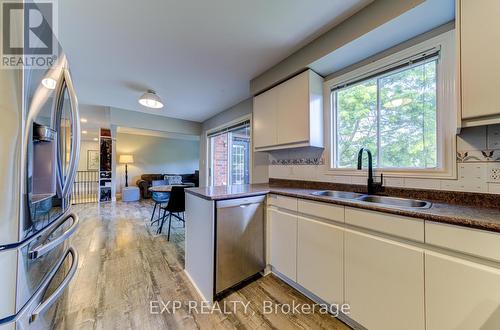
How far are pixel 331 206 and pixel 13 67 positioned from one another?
1.78 m

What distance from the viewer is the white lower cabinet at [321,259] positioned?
54.9 inches

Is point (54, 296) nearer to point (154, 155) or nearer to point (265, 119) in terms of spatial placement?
point (265, 119)

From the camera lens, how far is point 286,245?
71.1 inches

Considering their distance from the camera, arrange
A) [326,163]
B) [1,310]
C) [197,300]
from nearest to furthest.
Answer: [1,310]
[197,300]
[326,163]

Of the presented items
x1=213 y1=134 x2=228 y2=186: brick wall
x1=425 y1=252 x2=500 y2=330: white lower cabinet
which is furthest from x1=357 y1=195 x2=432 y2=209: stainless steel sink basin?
x1=213 y1=134 x2=228 y2=186: brick wall

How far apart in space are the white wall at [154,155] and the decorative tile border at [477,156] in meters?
8.82

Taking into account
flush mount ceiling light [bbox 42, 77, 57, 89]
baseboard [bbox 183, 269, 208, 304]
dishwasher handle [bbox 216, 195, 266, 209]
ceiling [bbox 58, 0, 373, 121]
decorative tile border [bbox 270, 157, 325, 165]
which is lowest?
baseboard [bbox 183, 269, 208, 304]

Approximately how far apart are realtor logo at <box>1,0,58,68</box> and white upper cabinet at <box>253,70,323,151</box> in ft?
6.42

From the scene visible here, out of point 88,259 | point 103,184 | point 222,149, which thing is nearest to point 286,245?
point 88,259

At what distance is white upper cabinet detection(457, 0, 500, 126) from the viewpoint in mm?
1006

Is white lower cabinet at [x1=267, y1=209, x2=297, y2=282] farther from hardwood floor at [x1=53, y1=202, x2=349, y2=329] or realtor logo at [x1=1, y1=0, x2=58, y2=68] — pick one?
realtor logo at [x1=1, y1=0, x2=58, y2=68]

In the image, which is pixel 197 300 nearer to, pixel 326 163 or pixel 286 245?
pixel 286 245

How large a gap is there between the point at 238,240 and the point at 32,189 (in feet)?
4.59

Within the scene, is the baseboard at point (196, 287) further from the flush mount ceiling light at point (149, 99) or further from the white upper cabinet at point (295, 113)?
the flush mount ceiling light at point (149, 99)
